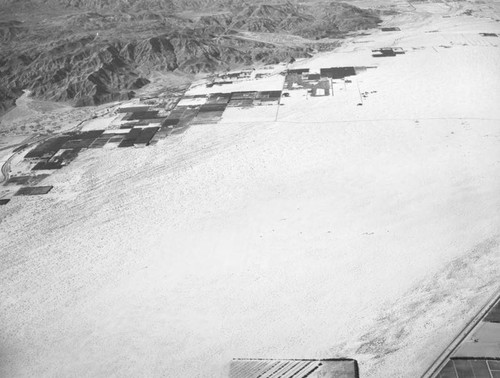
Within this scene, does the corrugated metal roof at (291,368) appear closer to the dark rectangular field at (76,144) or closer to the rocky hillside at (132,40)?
the dark rectangular field at (76,144)

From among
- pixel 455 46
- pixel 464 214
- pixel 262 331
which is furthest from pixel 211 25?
pixel 262 331

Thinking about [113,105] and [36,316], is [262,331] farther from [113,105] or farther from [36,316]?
[113,105]

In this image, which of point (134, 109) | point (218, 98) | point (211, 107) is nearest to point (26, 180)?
point (134, 109)

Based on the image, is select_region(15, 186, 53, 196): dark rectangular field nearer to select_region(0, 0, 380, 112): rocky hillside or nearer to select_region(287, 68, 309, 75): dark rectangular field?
select_region(0, 0, 380, 112): rocky hillside

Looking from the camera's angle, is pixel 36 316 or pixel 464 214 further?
→ pixel 464 214

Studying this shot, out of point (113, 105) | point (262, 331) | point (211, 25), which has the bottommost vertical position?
point (262, 331)

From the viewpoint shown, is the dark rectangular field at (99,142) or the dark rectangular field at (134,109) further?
the dark rectangular field at (134,109)

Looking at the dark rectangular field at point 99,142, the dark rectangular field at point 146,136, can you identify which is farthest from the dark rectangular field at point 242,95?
the dark rectangular field at point 99,142

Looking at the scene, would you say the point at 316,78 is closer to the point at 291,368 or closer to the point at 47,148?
the point at 47,148
